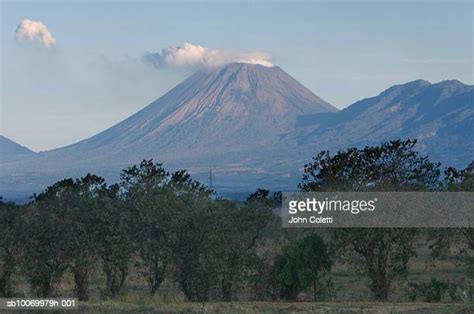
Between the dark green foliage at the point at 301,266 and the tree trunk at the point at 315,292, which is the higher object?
the dark green foliage at the point at 301,266

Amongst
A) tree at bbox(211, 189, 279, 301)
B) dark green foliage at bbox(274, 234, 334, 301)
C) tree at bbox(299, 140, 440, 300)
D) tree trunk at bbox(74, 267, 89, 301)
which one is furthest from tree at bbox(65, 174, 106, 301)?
tree at bbox(299, 140, 440, 300)

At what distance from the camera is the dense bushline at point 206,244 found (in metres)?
42.6

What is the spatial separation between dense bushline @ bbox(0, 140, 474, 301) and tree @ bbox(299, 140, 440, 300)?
5cm

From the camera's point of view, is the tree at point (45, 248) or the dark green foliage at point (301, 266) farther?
the tree at point (45, 248)

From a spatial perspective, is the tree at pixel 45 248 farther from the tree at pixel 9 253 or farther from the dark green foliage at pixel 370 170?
the dark green foliage at pixel 370 170

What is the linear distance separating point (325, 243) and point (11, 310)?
1534cm

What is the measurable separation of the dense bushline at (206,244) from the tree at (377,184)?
0.17 ft

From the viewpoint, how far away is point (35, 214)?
145ft

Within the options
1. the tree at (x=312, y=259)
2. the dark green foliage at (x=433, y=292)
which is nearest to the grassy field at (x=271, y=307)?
the tree at (x=312, y=259)

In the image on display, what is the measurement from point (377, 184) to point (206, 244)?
9279 millimetres

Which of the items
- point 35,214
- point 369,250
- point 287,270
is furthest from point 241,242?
point 35,214

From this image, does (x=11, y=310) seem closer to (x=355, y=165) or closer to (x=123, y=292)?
(x=123, y=292)

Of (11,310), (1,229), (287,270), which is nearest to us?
(11,310)

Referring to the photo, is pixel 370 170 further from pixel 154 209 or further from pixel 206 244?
pixel 154 209
